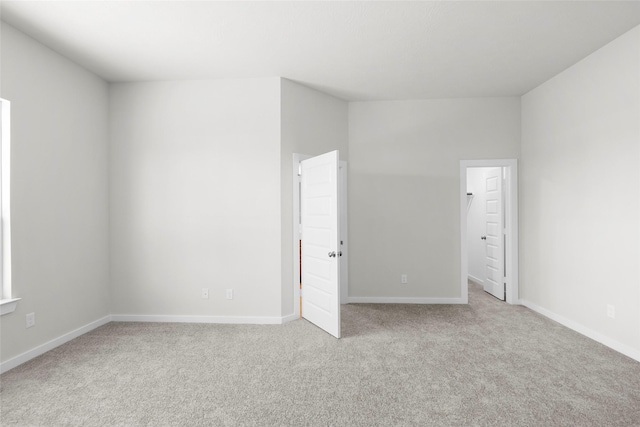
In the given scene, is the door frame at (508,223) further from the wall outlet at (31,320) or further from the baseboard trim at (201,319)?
the wall outlet at (31,320)

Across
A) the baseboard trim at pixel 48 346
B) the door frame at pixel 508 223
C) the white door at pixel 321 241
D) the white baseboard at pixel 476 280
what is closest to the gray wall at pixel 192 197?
the baseboard trim at pixel 48 346

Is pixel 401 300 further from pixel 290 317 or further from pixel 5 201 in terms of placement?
pixel 5 201

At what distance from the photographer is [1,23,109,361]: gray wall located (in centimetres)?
295

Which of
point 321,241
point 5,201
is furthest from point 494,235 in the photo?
point 5,201

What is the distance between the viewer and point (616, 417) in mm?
2178

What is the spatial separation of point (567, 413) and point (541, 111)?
3532 millimetres

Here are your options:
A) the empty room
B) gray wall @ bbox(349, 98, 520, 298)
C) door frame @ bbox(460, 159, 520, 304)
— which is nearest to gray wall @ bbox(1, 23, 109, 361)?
the empty room

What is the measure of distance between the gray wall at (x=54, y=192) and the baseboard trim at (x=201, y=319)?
266mm

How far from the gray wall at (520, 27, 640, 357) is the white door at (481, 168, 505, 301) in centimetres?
37

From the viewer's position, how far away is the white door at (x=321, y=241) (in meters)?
3.54

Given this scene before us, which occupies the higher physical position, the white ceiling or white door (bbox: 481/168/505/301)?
the white ceiling

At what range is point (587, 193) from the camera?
11.7 feet

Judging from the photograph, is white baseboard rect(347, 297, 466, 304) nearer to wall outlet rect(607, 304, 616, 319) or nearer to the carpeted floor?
the carpeted floor

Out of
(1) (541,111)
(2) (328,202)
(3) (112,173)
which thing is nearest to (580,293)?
(1) (541,111)
